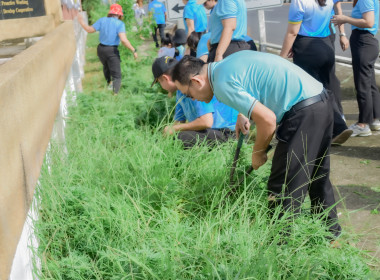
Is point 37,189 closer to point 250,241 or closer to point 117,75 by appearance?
point 250,241

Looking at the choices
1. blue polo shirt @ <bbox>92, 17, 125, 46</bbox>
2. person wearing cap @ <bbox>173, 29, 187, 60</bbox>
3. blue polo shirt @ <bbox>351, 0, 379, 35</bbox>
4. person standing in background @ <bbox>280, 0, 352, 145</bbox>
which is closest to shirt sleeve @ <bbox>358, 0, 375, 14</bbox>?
blue polo shirt @ <bbox>351, 0, 379, 35</bbox>

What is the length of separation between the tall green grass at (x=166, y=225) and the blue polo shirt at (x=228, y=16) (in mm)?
1715

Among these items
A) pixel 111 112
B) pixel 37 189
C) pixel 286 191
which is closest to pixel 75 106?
pixel 111 112

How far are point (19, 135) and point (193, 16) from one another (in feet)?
21.6

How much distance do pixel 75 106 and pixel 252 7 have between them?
Result: 9.36ft

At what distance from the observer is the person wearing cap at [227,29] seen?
543cm

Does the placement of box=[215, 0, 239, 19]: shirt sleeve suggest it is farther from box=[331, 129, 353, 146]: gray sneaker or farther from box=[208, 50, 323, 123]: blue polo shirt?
box=[208, 50, 323, 123]: blue polo shirt

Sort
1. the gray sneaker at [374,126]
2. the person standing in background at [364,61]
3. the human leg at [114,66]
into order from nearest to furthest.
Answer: the person standing in background at [364,61], the gray sneaker at [374,126], the human leg at [114,66]

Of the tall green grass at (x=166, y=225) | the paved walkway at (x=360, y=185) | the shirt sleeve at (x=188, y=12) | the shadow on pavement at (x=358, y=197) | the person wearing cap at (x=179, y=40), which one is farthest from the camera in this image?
the shirt sleeve at (x=188, y=12)

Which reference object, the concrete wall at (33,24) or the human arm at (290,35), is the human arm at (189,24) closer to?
the concrete wall at (33,24)

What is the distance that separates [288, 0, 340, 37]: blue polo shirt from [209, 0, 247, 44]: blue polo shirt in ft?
1.96

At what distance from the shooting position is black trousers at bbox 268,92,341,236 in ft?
9.78

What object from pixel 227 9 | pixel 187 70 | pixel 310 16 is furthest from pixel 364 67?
pixel 187 70

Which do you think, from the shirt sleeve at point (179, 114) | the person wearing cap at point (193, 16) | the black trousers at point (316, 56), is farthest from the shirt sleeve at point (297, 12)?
the person wearing cap at point (193, 16)
